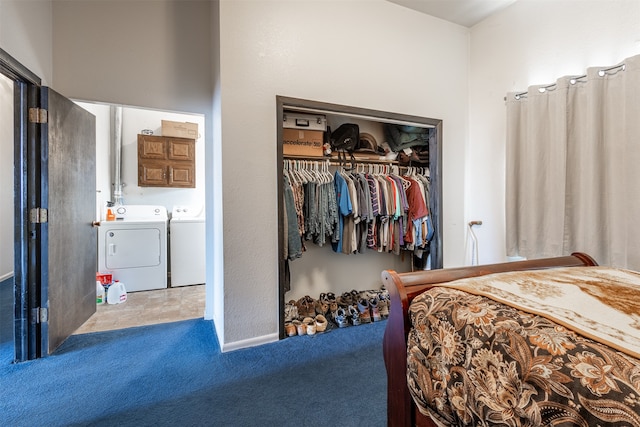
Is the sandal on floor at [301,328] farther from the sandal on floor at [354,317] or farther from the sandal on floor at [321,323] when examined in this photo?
the sandal on floor at [354,317]

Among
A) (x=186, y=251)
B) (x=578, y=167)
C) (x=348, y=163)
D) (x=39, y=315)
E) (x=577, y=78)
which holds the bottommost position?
(x=39, y=315)

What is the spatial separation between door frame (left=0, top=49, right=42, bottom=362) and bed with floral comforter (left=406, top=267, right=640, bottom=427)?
249cm

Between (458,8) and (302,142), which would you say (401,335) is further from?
(458,8)

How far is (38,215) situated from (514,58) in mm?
4055

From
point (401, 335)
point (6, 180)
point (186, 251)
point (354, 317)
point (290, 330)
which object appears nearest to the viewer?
point (401, 335)

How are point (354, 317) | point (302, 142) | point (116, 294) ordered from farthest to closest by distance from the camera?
point (116, 294)
point (302, 142)
point (354, 317)

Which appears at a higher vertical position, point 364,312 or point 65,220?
point 65,220

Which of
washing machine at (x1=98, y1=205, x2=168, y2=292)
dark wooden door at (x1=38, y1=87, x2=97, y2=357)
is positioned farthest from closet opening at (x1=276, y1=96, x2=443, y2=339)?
washing machine at (x1=98, y1=205, x2=168, y2=292)

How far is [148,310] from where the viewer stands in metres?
2.93

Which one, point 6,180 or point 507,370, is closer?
point 507,370

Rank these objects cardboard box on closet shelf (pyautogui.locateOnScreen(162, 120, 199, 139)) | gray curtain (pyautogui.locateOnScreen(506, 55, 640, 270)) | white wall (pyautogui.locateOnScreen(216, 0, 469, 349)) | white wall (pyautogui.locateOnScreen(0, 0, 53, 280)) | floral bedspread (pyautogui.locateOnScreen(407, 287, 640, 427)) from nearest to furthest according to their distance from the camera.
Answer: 1. floral bedspread (pyautogui.locateOnScreen(407, 287, 640, 427))
2. white wall (pyautogui.locateOnScreen(0, 0, 53, 280))
3. gray curtain (pyautogui.locateOnScreen(506, 55, 640, 270))
4. white wall (pyautogui.locateOnScreen(216, 0, 469, 349))
5. cardboard box on closet shelf (pyautogui.locateOnScreen(162, 120, 199, 139))

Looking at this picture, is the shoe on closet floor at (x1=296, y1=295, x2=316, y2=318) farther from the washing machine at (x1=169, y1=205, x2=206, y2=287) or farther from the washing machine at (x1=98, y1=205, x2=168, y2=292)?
the washing machine at (x1=98, y1=205, x2=168, y2=292)

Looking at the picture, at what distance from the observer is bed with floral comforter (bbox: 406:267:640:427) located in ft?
1.90

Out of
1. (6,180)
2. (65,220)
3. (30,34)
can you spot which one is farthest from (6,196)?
(30,34)
